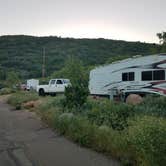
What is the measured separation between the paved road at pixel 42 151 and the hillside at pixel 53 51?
2528 inches

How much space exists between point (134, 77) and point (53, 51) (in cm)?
7454

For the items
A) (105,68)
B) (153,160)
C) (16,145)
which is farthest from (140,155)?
(105,68)

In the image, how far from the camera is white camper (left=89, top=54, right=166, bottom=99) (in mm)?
19406

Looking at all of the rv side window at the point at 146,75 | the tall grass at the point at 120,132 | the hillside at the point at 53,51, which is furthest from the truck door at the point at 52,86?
the hillside at the point at 53,51

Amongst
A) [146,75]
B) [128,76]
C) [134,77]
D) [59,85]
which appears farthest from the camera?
[59,85]

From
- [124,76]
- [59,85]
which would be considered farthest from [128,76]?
[59,85]

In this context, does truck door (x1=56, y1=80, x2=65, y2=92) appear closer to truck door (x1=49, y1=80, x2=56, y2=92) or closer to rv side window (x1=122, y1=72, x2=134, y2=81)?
truck door (x1=49, y1=80, x2=56, y2=92)

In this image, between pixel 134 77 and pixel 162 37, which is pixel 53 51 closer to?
pixel 162 37

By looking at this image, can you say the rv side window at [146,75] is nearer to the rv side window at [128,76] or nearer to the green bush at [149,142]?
the rv side window at [128,76]

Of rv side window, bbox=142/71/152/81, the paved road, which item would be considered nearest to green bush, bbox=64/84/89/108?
the paved road

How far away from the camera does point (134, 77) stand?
21.0m

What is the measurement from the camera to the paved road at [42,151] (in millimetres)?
7199

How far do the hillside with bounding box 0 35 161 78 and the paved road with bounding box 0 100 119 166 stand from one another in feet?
211

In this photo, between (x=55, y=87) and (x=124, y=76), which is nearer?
(x=124, y=76)
